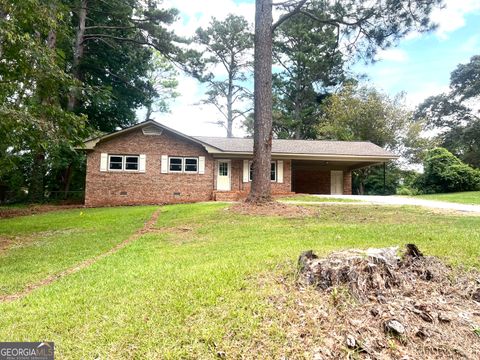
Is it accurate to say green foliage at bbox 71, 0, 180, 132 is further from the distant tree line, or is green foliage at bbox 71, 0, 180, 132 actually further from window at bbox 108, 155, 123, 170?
window at bbox 108, 155, 123, 170

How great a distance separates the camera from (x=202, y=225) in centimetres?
840

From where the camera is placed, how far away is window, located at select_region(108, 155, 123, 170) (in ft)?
56.4

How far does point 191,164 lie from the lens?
58.7 ft

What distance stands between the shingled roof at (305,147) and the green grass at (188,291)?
37.6ft

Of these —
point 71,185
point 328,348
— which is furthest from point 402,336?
point 71,185

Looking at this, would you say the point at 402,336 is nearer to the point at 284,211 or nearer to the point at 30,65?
the point at 284,211

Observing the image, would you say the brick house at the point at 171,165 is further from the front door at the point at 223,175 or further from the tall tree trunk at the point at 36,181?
the tall tree trunk at the point at 36,181

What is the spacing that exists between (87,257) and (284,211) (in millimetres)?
5478

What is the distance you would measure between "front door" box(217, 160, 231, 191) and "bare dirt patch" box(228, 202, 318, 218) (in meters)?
7.91

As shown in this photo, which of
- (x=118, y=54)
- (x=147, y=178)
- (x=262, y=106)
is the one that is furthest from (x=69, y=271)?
(x=118, y=54)

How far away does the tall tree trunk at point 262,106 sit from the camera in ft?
33.9

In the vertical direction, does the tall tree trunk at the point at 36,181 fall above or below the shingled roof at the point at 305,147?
below

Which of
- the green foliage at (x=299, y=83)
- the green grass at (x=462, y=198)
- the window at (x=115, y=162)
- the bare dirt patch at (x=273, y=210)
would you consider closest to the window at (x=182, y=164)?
the window at (x=115, y=162)

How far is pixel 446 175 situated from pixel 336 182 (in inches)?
257
